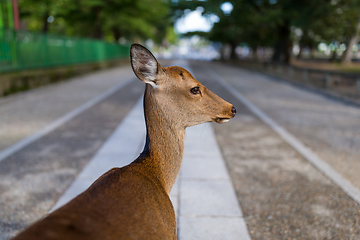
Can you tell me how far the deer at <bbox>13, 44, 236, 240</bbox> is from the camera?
122 centimetres

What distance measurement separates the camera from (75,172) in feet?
14.8

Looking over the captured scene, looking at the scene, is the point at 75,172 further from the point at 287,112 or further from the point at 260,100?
the point at 260,100

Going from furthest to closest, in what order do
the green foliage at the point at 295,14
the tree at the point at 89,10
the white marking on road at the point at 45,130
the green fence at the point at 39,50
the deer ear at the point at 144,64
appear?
the tree at the point at 89,10, the green foliage at the point at 295,14, the green fence at the point at 39,50, the white marking on road at the point at 45,130, the deer ear at the point at 144,64

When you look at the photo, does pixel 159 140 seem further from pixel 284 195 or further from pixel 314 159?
pixel 314 159

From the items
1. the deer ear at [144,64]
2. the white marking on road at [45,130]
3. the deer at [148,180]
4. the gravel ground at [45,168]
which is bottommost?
the gravel ground at [45,168]

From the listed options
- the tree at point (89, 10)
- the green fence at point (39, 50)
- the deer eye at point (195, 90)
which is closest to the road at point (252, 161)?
the deer eye at point (195, 90)

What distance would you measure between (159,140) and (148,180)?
32 centimetres

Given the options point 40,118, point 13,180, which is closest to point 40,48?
point 40,118

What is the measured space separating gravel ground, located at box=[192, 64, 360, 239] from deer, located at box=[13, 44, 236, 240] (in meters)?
0.52

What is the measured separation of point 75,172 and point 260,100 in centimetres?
832

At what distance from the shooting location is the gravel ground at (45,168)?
342cm

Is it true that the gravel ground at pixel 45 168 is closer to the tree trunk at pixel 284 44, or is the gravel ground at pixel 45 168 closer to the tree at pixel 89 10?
the tree at pixel 89 10

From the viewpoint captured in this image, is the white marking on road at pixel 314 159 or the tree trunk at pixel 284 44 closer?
the white marking on road at pixel 314 159

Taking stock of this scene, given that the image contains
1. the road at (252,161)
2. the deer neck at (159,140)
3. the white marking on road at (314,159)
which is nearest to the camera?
the deer neck at (159,140)
